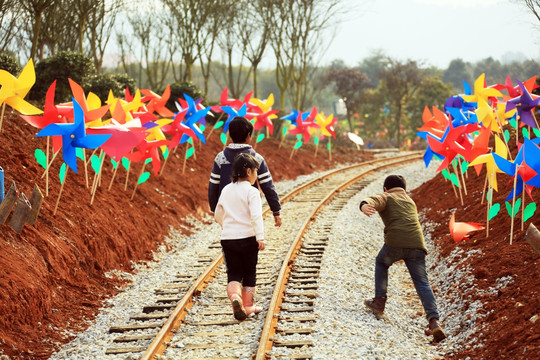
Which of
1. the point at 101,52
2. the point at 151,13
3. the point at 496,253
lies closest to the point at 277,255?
the point at 496,253

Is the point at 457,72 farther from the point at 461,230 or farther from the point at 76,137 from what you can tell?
the point at 76,137

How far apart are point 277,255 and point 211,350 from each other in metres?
3.31

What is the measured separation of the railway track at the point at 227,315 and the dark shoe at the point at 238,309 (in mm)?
111

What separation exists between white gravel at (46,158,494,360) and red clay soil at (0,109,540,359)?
22 cm

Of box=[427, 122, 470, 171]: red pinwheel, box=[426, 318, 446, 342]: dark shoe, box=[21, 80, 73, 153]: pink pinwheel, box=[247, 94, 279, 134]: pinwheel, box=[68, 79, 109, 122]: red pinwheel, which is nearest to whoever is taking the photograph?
box=[426, 318, 446, 342]: dark shoe

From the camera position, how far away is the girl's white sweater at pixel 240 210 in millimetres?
5465

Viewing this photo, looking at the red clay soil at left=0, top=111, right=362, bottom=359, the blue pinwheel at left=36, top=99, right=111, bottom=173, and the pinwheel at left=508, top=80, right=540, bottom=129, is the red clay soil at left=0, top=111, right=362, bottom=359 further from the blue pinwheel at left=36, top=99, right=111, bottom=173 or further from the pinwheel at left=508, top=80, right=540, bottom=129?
the pinwheel at left=508, top=80, right=540, bottom=129

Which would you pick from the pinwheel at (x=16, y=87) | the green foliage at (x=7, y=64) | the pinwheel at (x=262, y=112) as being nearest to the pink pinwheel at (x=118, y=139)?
the pinwheel at (x=16, y=87)

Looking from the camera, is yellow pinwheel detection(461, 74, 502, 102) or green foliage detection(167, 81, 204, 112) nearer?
yellow pinwheel detection(461, 74, 502, 102)

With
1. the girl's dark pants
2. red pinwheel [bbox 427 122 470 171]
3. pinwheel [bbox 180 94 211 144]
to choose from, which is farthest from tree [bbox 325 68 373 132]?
the girl's dark pants

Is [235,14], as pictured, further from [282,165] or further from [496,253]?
[496,253]

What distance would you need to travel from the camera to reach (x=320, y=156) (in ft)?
72.2

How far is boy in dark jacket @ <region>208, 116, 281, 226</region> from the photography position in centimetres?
567

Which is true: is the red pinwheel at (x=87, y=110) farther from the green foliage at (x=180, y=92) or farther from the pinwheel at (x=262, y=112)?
the green foliage at (x=180, y=92)
